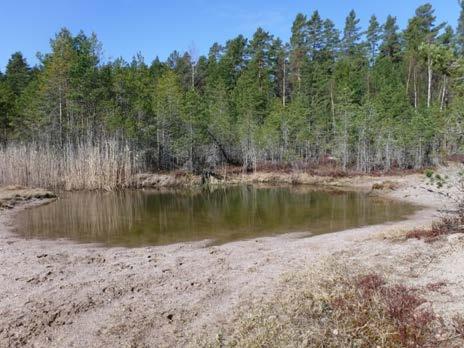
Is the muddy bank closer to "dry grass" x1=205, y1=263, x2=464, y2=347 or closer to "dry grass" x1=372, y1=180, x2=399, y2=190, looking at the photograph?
"dry grass" x1=372, y1=180, x2=399, y2=190

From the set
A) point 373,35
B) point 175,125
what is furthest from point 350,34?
point 175,125

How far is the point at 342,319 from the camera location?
14.9ft

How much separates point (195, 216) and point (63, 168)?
12085 mm

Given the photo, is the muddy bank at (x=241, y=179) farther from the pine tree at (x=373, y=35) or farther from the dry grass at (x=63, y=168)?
the pine tree at (x=373, y=35)

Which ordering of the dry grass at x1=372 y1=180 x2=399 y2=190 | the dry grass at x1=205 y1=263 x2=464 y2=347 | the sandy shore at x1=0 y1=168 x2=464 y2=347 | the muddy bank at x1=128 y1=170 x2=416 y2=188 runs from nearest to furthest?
1. the dry grass at x1=205 y1=263 x2=464 y2=347
2. the sandy shore at x1=0 y1=168 x2=464 y2=347
3. the dry grass at x1=372 y1=180 x2=399 y2=190
4. the muddy bank at x1=128 y1=170 x2=416 y2=188

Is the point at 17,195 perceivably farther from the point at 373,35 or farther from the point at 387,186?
the point at 373,35

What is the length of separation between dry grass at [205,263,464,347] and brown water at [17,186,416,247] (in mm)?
6200

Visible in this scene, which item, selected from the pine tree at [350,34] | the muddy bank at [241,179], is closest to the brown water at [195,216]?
the muddy bank at [241,179]

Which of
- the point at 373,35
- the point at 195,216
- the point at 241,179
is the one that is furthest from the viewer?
the point at 373,35

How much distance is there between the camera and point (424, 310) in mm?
4582

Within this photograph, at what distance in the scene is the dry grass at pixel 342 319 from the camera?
13.5 ft

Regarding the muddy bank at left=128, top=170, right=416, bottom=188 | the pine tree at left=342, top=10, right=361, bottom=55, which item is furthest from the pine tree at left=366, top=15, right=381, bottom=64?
the muddy bank at left=128, top=170, right=416, bottom=188

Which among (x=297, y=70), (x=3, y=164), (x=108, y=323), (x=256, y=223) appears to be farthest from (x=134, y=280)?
(x=297, y=70)

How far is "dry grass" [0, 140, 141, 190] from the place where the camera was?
22.0 metres
